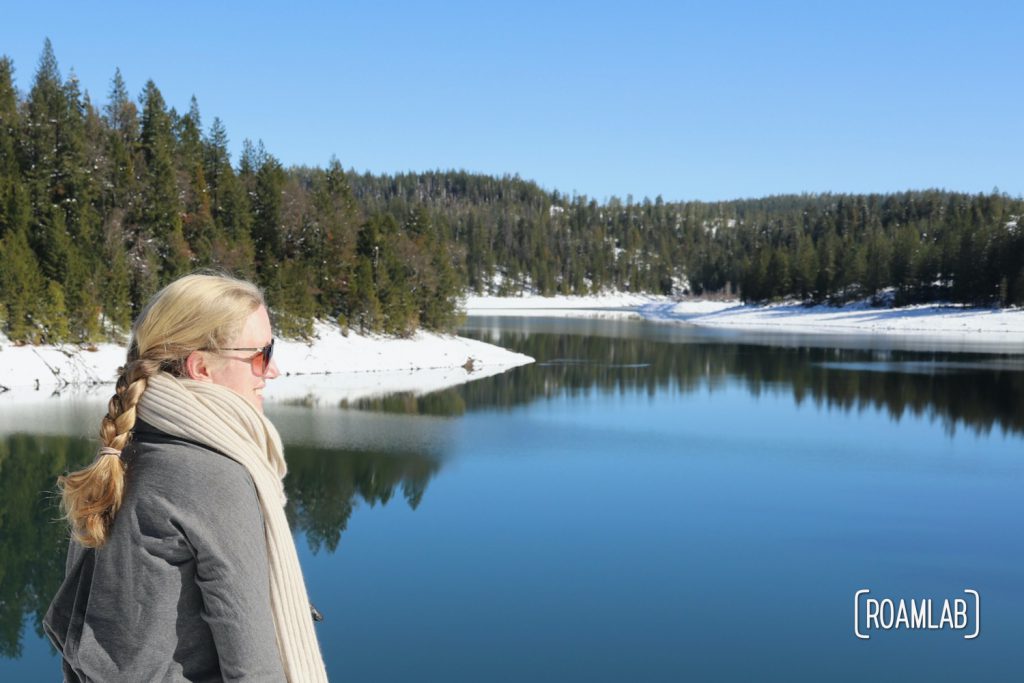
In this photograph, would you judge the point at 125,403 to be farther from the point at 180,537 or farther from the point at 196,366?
the point at 180,537

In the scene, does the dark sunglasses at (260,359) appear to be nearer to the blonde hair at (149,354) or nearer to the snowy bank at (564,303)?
the blonde hair at (149,354)

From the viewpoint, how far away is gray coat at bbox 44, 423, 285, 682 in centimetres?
202

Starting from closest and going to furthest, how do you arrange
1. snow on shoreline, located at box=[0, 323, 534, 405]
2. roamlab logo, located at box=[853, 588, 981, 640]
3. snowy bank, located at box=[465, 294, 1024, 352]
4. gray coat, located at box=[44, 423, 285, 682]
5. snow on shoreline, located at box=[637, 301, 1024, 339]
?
1. gray coat, located at box=[44, 423, 285, 682]
2. roamlab logo, located at box=[853, 588, 981, 640]
3. snow on shoreline, located at box=[0, 323, 534, 405]
4. snowy bank, located at box=[465, 294, 1024, 352]
5. snow on shoreline, located at box=[637, 301, 1024, 339]

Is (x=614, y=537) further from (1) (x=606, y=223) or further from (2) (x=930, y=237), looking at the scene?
(1) (x=606, y=223)

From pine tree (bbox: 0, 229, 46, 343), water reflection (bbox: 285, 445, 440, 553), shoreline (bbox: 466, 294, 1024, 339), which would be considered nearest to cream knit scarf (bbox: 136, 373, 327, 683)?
water reflection (bbox: 285, 445, 440, 553)

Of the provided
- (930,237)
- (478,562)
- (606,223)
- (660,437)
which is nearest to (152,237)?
(660,437)

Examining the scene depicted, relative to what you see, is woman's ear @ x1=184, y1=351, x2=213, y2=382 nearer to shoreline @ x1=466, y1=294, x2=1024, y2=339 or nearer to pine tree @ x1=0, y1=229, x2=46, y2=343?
pine tree @ x1=0, y1=229, x2=46, y2=343

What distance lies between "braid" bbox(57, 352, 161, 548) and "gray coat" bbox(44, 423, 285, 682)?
1.1 inches

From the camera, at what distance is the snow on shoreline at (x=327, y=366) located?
2728 cm

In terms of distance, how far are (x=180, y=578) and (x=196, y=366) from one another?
0.56 metres

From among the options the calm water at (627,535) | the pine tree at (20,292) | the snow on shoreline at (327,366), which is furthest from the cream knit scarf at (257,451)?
the pine tree at (20,292)

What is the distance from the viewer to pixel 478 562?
11539mm

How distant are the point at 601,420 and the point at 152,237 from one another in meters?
20.8

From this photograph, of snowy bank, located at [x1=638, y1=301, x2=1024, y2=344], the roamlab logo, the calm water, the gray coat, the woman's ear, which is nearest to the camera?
the gray coat
